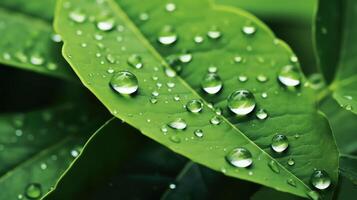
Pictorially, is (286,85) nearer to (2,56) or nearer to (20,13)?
(2,56)

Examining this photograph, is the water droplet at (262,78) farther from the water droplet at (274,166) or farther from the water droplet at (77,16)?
the water droplet at (77,16)

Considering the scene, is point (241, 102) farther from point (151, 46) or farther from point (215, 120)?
point (151, 46)

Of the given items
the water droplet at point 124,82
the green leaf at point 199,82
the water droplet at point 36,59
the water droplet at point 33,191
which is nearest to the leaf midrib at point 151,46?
the green leaf at point 199,82

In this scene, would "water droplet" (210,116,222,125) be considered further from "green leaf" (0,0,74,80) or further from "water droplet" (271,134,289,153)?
"green leaf" (0,0,74,80)

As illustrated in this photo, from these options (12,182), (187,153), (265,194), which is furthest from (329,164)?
(12,182)

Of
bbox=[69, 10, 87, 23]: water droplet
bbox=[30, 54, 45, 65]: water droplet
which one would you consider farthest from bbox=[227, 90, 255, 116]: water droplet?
bbox=[30, 54, 45, 65]: water droplet

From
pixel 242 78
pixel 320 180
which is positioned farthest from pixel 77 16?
pixel 320 180
